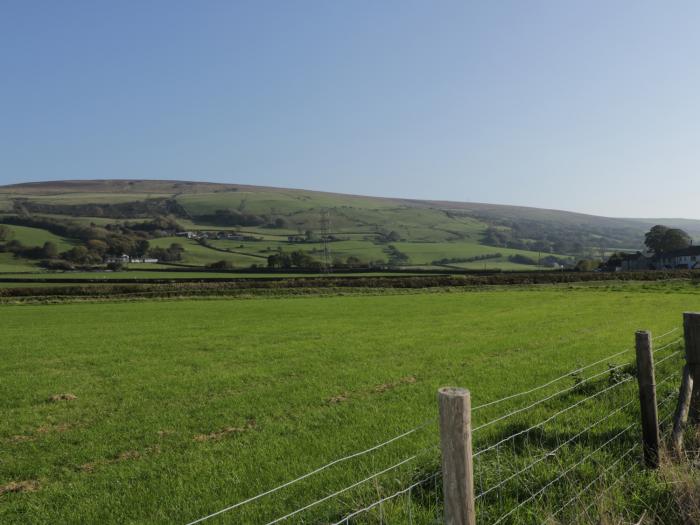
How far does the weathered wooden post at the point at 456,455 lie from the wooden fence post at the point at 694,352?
16.3 ft

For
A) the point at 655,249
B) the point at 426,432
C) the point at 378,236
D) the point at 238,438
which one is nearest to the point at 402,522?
the point at 426,432

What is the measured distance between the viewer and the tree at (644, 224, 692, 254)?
139 meters

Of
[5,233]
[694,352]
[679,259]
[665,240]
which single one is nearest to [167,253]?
[5,233]

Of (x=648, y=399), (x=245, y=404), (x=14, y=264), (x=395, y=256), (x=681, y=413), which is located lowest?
(x=395, y=256)

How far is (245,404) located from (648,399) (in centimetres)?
951

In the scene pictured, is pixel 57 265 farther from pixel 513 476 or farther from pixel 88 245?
pixel 513 476

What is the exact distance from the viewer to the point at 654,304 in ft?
133

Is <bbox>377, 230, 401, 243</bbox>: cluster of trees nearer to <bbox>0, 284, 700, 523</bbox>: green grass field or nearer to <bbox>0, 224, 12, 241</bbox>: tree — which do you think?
<bbox>0, 224, 12, 241</bbox>: tree

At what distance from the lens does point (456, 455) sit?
3684mm

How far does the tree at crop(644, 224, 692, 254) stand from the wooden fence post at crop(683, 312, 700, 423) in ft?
514

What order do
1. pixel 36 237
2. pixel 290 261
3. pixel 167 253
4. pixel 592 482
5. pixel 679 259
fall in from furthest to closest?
pixel 36 237, pixel 167 253, pixel 679 259, pixel 290 261, pixel 592 482

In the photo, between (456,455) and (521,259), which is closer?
(456,455)

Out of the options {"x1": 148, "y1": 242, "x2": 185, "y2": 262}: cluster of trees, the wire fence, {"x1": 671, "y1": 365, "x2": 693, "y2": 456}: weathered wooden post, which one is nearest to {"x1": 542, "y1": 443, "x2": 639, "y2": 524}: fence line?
the wire fence

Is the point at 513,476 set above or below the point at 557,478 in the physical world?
above
